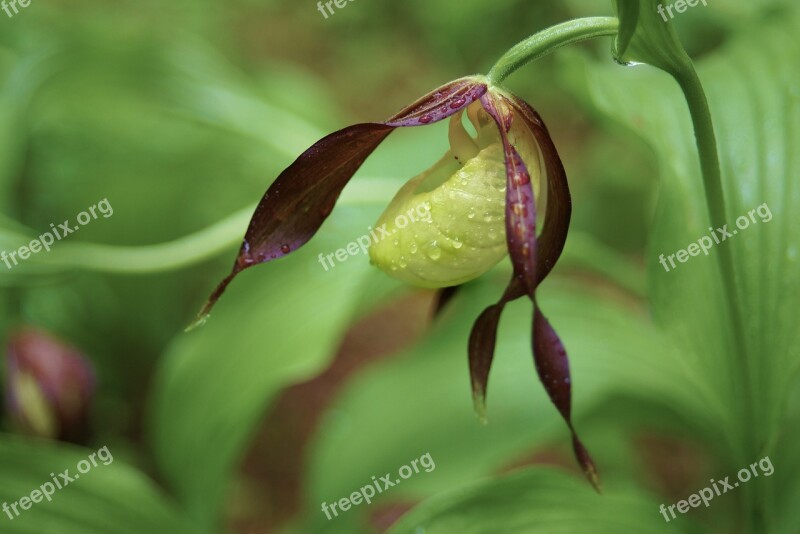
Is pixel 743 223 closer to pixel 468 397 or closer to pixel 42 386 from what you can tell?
pixel 468 397

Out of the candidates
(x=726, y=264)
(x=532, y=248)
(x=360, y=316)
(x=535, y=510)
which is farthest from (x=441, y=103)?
(x=360, y=316)

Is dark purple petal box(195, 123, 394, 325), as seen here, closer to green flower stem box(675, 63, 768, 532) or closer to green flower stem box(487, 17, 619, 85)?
green flower stem box(487, 17, 619, 85)

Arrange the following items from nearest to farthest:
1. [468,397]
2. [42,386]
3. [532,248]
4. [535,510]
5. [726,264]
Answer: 1. [532,248]
2. [726,264]
3. [535,510]
4. [468,397]
5. [42,386]

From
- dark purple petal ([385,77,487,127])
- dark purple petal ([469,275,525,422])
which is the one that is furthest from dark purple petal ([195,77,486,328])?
dark purple petal ([469,275,525,422])

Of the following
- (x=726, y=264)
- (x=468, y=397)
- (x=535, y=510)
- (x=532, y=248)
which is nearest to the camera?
(x=532, y=248)

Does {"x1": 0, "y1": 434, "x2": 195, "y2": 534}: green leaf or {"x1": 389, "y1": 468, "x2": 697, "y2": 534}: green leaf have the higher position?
{"x1": 0, "y1": 434, "x2": 195, "y2": 534}: green leaf

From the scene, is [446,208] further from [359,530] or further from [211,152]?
[211,152]

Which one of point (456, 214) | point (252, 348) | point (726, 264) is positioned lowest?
point (726, 264)

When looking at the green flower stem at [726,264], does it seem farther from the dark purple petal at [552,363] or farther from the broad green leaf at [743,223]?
the dark purple petal at [552,363]
